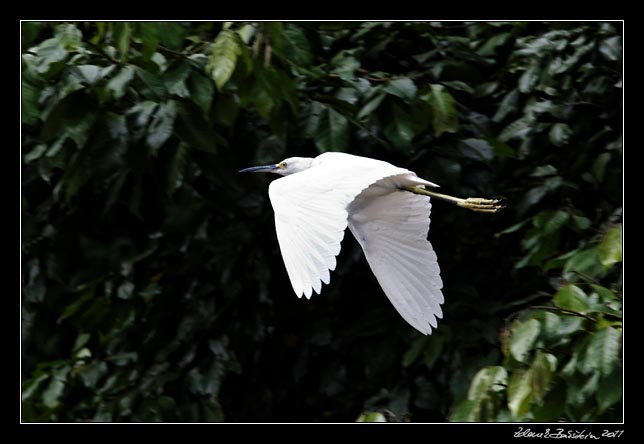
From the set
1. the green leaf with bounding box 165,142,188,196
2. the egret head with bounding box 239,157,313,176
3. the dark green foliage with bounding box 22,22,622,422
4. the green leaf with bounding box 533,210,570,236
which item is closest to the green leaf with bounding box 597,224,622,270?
the dark green foliage with bounding box 22,22,622,422

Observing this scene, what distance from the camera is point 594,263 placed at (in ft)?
10.2

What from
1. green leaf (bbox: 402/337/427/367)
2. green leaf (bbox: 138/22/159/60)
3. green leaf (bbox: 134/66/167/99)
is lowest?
green leaf (bbox: 402/337/427/367)

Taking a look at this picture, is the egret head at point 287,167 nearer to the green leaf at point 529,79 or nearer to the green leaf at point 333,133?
the green leaf at point 333,133

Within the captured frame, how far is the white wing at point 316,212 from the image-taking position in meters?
2.25

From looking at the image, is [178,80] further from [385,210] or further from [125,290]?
[125,290]

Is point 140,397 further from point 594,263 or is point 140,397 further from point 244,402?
point 594,263

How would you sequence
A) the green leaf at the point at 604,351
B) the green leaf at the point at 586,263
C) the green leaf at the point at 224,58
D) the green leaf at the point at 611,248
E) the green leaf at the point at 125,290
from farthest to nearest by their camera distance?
the green leaf at the point at 125,290 → the green leaf at the point at 586,263 → the green leaf at the point at 224,58 → the green leaf at the point at 611,248 → the green leaf at the point at 604,351

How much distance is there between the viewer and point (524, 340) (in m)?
2.52

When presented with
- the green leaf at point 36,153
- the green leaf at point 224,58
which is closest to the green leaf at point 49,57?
the green leaf at point 36,153

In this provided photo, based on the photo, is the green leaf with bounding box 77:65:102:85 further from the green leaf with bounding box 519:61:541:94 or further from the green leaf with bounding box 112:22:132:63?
the green leaf with bounding box 519:61:541:94

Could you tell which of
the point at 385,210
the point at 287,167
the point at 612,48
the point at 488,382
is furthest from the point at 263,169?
the point at 612,48

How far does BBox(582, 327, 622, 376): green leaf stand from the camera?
7.98 feet

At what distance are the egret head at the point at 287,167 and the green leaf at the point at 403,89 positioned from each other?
0.34 m

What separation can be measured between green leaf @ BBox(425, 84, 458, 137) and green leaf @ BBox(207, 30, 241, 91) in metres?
0.66
